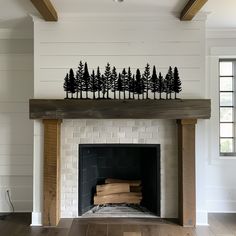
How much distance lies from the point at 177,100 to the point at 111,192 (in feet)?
5.06

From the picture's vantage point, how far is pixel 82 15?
3504 millimetres

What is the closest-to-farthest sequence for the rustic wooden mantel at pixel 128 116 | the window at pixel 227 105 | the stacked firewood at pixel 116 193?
the rustic wooden mantel at pixel 128 116, the stacked firewood at pixel 116 193, the window at pixel 227 105

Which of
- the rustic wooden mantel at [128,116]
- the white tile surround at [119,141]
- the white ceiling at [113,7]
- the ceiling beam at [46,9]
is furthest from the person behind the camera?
the white tile surround at [119,141]

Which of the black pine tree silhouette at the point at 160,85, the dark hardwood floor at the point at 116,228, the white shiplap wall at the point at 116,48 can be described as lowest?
the dark hardwood floor at the point at 116,228

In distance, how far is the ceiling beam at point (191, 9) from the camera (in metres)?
2.93

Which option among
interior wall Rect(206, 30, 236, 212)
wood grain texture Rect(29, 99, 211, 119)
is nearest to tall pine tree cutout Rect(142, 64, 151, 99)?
wood grain texture Rect(29, 99, 211, 119)

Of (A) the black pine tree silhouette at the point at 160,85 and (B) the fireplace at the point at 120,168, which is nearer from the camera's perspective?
(A) the black pine tree silhouette at the point at 160,85

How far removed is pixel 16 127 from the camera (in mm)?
4043

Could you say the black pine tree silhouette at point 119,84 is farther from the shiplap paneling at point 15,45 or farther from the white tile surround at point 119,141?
the shiplap paneling at point 15,45

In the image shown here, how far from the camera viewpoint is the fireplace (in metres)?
3.64

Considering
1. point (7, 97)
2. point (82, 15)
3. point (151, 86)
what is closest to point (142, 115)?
point (151, 86)

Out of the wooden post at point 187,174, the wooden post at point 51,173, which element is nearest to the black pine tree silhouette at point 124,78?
the wooden post at point 187,174

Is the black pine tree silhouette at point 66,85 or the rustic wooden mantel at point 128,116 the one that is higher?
the black pine tree silhouette at point 66,85

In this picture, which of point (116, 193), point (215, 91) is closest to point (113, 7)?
point (215, 91)
